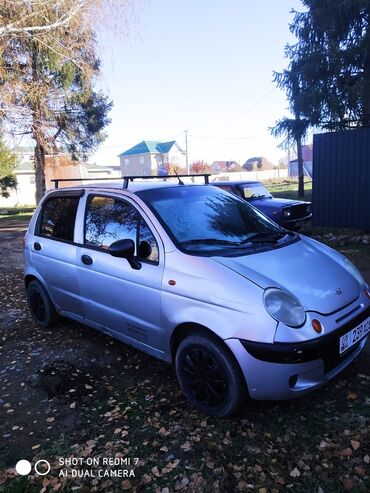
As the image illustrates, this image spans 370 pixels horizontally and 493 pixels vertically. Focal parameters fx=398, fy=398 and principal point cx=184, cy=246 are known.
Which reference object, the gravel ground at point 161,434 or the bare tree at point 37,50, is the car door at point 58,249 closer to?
the gravel ground at point 161,434

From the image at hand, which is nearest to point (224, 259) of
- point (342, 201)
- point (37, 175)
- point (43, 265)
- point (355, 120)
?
point (43, 265)

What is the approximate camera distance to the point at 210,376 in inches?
117

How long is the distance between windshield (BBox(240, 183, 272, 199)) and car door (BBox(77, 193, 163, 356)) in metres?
6.86

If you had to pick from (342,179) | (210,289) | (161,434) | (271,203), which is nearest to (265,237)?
(210,289)

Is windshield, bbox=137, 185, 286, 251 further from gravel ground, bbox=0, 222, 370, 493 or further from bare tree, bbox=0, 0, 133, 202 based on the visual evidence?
bare tree, bbox=0, 0, 133, 202

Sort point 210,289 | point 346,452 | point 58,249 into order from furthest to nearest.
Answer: point 58,249 → point 210,289 → point 346,452

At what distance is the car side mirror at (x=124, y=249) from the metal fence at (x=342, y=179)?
7430 mm

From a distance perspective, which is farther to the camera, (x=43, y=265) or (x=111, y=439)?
(x=43, y=265)

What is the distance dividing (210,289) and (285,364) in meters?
0.72

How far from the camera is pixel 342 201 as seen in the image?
9.55 m

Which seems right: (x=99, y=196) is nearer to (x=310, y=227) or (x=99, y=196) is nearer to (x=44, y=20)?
(x=44, y=20)

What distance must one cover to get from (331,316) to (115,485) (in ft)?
5.97

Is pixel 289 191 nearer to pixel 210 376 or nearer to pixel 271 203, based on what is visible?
pixel 271 203

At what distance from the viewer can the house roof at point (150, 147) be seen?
72938 mm
